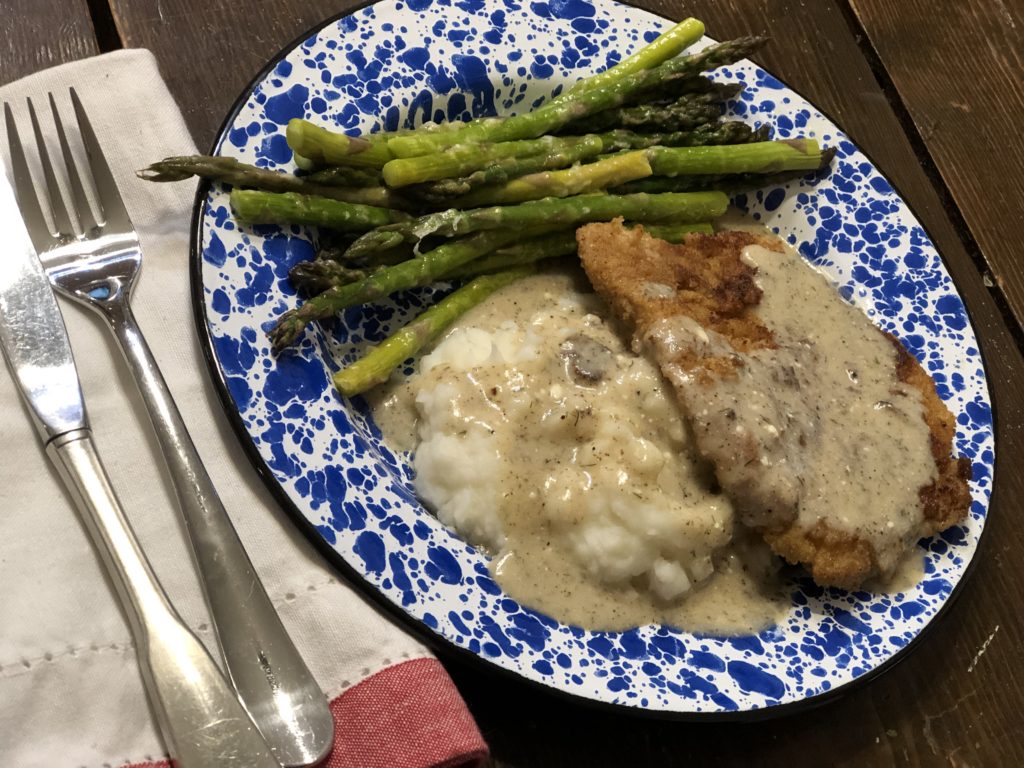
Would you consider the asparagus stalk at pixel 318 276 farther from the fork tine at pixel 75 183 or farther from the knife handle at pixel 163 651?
the knife handle at pixel 163 651

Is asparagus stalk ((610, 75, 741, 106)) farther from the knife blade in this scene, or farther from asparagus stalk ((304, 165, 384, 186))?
the knife blade

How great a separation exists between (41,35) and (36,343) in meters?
1.59

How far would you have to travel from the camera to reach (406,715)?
89.0 inches

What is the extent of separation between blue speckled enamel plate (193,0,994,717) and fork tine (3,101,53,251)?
481 mm

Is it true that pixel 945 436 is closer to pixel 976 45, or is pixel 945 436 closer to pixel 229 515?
pixel 229 515

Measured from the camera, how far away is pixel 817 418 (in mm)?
3041

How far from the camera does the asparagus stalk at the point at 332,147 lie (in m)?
2.80

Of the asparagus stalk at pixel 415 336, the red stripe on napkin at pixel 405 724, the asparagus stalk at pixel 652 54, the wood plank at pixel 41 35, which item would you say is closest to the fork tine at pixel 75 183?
the wood plank at pixel 41 35

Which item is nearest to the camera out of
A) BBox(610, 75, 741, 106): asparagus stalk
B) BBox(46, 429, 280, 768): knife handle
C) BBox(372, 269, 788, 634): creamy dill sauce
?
BBox(46, 429, 280, 768): knife handle

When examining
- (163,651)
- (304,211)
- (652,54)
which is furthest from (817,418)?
(163,651)

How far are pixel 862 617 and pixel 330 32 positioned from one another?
2.85 meters

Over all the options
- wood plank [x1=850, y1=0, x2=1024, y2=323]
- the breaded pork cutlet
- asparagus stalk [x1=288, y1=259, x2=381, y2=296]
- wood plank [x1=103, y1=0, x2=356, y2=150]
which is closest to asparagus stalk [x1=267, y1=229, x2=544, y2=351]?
asparagus stalk [x1=288, y1=259, x2=381, y2=296]

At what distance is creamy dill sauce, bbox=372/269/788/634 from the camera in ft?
9.00

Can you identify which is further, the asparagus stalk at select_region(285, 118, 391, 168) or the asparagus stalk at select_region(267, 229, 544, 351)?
the asparagus stalk at select_region(285, 118, 391, 168)
